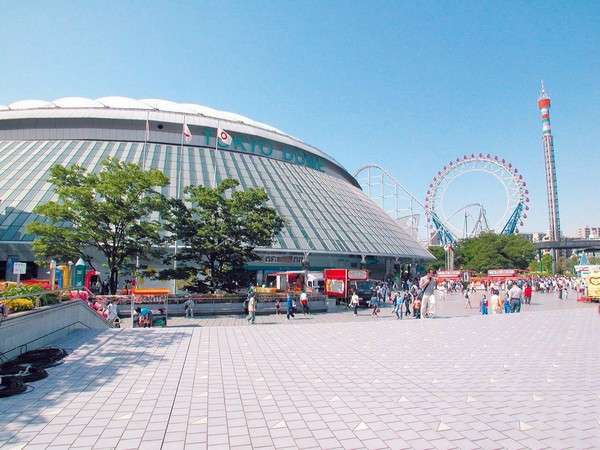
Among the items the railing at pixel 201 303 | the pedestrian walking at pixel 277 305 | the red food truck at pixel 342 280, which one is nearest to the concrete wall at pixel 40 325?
the railing at pixel 201 303

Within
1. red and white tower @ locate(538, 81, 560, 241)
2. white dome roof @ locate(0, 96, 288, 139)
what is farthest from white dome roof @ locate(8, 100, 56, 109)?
red and white tower @ locate(538, 81, 560, 241)

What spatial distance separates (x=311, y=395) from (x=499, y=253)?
280 ft

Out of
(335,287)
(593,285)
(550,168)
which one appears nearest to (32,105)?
(335,287)

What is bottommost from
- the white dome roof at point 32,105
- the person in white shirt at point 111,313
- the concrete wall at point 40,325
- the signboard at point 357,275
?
the person in white shirt at point 111,313

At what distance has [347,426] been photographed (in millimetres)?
6262

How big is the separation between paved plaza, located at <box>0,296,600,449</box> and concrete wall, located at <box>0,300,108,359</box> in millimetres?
778

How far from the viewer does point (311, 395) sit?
7.80 meters

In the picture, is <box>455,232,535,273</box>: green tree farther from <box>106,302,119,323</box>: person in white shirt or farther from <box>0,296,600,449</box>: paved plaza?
<box>106,302,119,323</box>: person in white shirt

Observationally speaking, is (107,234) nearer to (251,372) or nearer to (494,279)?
(251,372)

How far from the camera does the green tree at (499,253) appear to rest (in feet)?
267

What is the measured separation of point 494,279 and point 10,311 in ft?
189

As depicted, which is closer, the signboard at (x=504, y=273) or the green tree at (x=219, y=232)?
the green tree at (x=219, y=232)

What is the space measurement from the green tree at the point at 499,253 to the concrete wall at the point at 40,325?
8085cm

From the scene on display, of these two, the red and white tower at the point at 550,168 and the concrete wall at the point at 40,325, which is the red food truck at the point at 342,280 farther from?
the red and white tower at the point at 550,168
